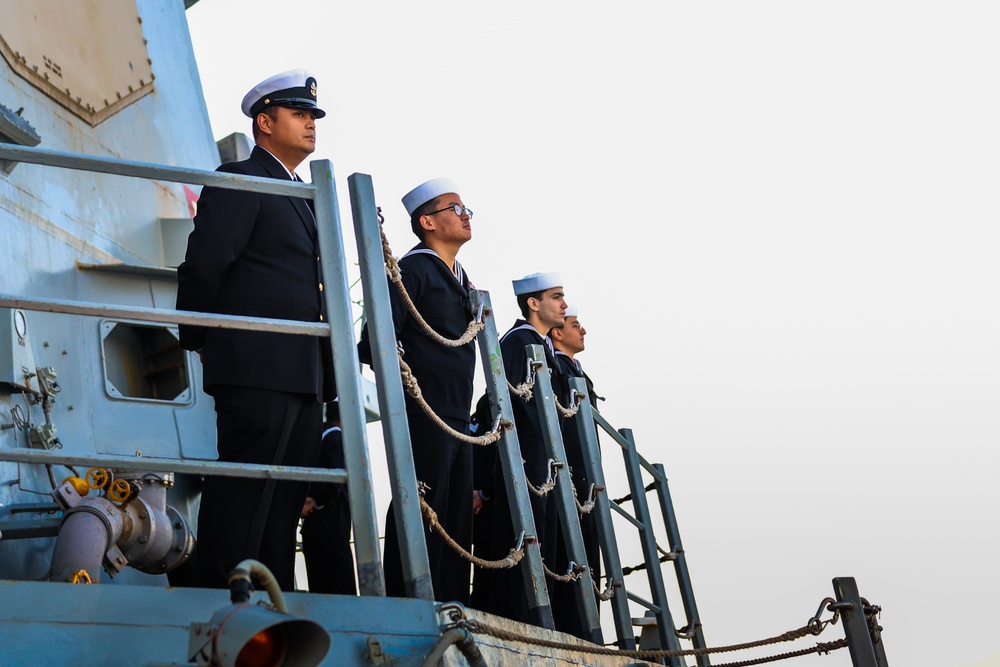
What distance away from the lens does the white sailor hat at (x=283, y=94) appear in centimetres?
347

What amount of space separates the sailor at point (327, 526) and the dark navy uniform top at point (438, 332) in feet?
4.05

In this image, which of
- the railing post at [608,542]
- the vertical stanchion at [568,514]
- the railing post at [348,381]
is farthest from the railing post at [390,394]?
the railing post at [608,542]

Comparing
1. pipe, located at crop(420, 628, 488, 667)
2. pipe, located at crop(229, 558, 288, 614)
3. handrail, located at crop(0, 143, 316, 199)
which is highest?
handrail, located at crop(0, 143, 316, 199)

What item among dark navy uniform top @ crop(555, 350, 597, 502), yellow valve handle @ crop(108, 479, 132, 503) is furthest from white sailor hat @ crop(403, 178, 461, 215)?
yellow valve handle @ crop(108, 479, 132, 503)

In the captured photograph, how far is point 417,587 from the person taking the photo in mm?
2459

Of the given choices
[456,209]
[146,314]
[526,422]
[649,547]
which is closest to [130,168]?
[146,314]

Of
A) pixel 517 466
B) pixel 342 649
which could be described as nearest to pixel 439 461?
pixel 517 466

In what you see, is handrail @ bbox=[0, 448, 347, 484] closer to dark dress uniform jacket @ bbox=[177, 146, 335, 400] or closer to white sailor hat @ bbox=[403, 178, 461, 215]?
dark dress uniform jacket @ bbox=[177, 146, 335, 400]

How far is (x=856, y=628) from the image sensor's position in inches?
137

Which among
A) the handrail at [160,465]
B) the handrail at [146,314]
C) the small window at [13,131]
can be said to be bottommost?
the handrail at [160,465]

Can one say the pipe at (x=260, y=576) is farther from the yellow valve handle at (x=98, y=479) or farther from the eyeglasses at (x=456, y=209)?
the eyeglasses at (x=456, y=209)

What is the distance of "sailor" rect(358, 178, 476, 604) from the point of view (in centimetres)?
347

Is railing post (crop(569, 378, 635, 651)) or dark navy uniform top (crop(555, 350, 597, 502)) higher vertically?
dark navy uniform top (crop(555, 350, 597, 502))

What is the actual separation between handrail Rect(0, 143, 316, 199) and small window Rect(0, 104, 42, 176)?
5.11 feet
